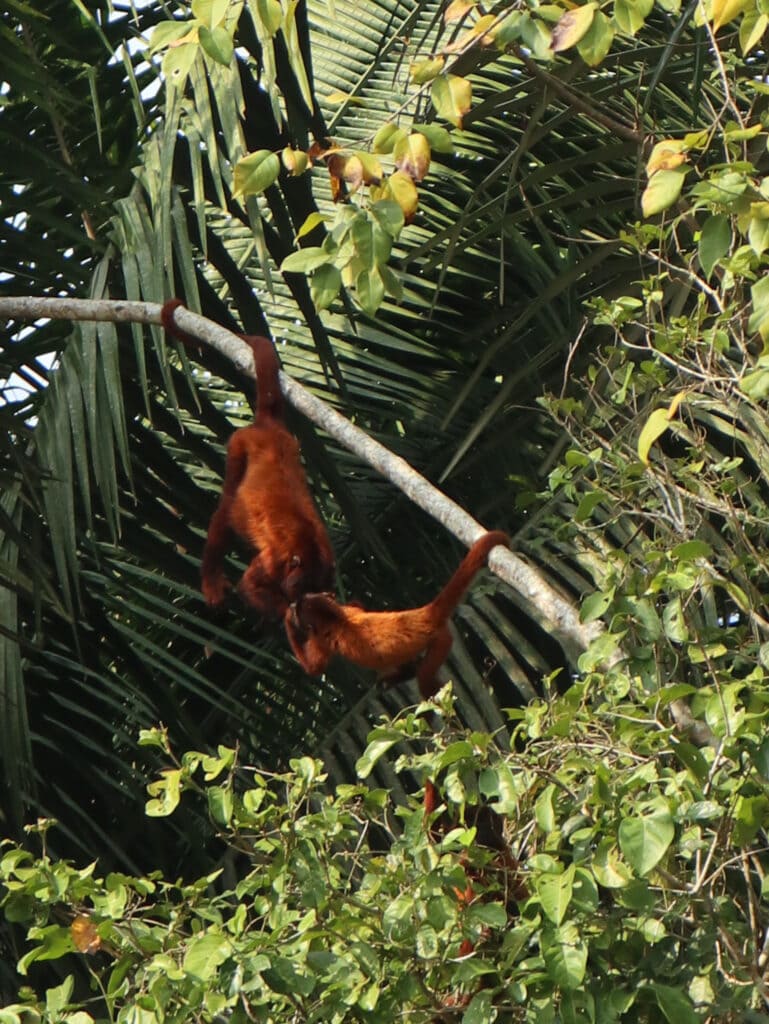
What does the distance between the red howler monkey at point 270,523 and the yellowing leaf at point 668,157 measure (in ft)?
5.35

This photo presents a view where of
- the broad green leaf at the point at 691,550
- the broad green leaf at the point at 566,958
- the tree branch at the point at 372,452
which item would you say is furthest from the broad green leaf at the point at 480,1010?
the broad green leaf at the point at 691,550

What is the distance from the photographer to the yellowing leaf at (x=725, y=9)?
2.55m

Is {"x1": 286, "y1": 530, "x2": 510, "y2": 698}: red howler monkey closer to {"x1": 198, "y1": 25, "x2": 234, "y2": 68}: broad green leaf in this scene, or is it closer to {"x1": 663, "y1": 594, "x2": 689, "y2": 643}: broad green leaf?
{"x1": 663, "y1": 594, "x2": 689, "y2": 643}: broad green leaf

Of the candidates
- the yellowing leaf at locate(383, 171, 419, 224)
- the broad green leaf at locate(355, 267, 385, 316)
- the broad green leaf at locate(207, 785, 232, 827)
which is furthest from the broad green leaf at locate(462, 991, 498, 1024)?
the yellowing leaf at locate(383, 171, 419, 224)

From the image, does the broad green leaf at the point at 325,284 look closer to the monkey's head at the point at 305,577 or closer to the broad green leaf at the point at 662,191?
the broad green leaf at the point at 662,191

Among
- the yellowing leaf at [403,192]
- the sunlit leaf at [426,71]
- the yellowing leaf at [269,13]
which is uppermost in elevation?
the yellowing leaf at [269,13]

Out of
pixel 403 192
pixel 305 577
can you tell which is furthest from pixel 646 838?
pixel 305 577

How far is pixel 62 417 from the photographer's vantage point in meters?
4.49

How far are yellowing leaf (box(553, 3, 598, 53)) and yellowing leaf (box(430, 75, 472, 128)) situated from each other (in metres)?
0.18

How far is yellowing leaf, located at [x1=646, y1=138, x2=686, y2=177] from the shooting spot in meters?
2.71

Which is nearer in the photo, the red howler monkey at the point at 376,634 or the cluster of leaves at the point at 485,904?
the cluster of leaves at the point at 485,904

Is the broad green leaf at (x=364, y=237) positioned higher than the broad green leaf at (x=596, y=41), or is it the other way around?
the broad green leaf at (x=596, y=41)

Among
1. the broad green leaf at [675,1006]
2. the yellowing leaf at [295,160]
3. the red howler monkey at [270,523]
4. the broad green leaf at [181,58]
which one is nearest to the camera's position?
the broad green leaf at [675,1006]

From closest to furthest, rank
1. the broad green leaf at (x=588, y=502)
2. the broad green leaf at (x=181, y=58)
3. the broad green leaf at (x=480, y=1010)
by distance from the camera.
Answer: the broad green leaf at (x=181, y=58) < the broad green leaf at (x=480, y=1010) < the broad green leaf at (x=588, y=502)
